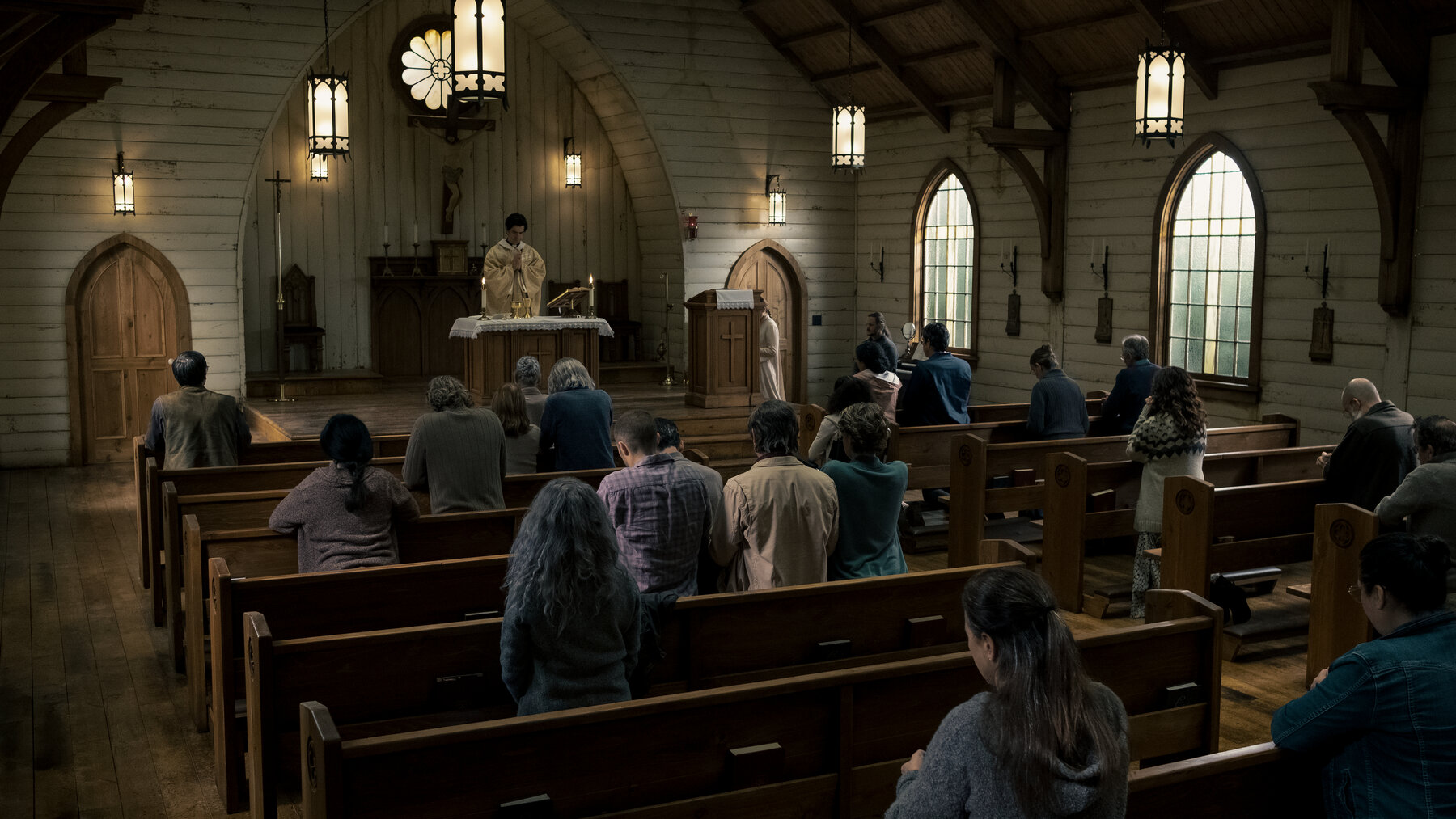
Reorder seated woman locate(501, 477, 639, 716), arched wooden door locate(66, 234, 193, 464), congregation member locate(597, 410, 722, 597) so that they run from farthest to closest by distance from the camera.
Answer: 1. arched wooden door locate(66, 234, 193, 464)
2. congregation member locate(597, 410, 722, 597)
3. seated woman locate(501, 477, 639, 716)

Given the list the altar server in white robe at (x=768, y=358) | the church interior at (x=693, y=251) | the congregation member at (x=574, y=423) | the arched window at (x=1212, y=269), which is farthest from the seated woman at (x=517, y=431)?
the arched window at (x=1212, y=269)

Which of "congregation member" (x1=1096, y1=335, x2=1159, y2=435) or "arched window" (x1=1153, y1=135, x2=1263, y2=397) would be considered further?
"arched window" (x1=1153, y1=135, x2=1263, y2=397)

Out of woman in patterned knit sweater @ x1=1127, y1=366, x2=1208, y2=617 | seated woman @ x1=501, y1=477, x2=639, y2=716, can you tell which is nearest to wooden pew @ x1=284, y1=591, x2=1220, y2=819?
seated woman @ x1=501, y1=477, x2=639, y2=716

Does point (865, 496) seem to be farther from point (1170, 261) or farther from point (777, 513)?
point (1170, 261)

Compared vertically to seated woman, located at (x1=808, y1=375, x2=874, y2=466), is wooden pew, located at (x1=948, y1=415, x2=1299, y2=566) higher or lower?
lower

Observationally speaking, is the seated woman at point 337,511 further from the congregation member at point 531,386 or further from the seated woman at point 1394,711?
the seated woman at point 1394,711

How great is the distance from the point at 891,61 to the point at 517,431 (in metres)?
7.85

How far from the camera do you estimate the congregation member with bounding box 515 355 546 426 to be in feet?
20.7

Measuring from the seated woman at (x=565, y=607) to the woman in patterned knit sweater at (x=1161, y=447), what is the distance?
366 cm

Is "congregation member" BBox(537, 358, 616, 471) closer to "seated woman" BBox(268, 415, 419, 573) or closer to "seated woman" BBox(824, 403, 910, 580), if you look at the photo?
"seated woman" BBox(268, 415, 419, 573)

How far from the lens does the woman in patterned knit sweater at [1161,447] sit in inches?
224

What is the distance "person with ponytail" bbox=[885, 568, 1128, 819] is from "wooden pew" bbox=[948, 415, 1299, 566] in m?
4.51

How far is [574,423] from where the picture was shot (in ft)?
19.5

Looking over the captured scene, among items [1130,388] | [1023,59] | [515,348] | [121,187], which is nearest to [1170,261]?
[1023,59]
